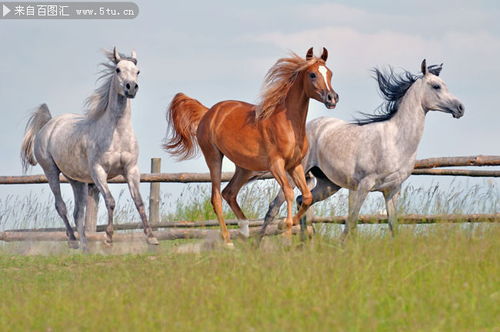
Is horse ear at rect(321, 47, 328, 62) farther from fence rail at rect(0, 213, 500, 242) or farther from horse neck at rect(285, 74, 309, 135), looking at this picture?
fence rail at rect(0, 213, 500, 242)

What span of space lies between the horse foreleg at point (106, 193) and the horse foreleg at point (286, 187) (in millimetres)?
2790

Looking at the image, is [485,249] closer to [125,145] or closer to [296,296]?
[296,296]

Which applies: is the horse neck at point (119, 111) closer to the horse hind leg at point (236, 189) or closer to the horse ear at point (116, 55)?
the horse ear at point (116, 55)

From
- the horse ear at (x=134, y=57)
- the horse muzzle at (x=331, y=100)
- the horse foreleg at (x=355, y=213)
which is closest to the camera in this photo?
the horse muzzle at (x=331, y=100)

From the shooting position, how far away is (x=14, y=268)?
10148mm

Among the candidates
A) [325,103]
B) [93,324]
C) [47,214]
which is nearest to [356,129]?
[325,103]

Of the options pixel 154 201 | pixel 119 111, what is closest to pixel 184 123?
pixel 119 111

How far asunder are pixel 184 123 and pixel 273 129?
2.01m

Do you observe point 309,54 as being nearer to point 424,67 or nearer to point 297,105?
point 297,105

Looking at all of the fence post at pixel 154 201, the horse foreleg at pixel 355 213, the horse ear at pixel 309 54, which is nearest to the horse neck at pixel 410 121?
the horse foreleg at pixel 355 213

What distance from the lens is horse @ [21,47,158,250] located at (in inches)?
422

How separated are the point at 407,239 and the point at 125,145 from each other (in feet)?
15.3

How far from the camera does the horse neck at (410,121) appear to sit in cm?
977

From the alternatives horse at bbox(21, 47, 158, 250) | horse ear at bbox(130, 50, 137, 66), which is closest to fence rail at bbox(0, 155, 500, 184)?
horse at bbox(21, 47, 158, 250)
